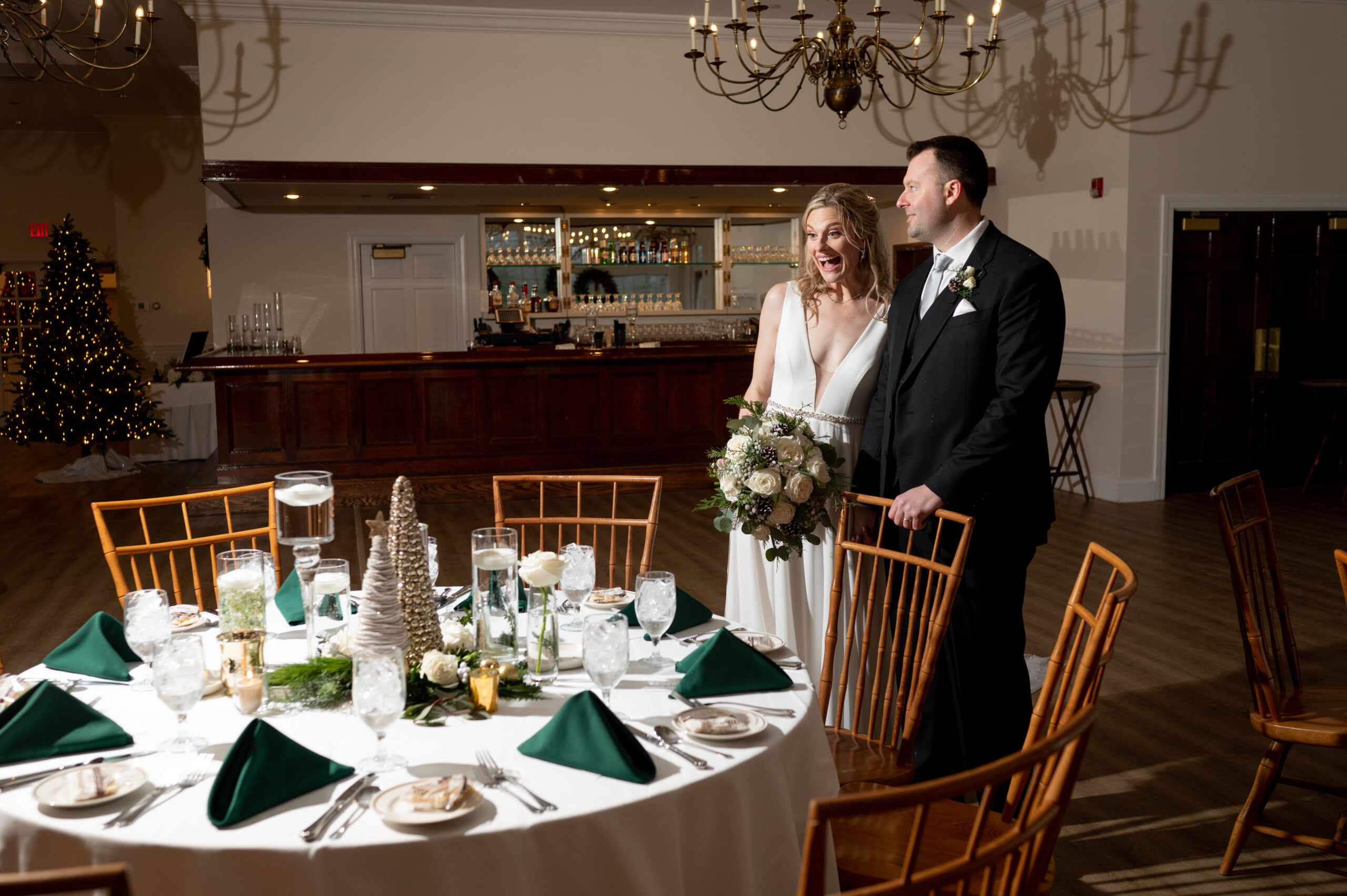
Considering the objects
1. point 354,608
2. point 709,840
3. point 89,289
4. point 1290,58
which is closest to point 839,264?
point 354,608

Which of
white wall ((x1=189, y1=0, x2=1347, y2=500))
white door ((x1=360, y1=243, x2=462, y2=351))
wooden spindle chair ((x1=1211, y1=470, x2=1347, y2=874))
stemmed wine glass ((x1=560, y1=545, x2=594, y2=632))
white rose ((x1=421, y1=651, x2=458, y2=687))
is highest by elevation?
white wall ((x1=189, y1=0, x2=1347, y2=500))

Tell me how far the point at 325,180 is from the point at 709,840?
7.55 metres

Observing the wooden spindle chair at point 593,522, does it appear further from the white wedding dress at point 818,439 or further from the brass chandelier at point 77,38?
the brass chandelier at point 77,38

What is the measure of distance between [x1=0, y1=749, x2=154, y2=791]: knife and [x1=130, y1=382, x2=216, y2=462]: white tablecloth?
977 cm

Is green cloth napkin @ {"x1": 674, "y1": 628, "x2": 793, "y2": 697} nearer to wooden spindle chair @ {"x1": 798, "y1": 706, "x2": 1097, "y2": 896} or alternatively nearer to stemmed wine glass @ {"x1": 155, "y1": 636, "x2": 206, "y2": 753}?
wooden spindle chair @ {"x1": 798, "y1": 706, "x2": 1097, "y2": 896}

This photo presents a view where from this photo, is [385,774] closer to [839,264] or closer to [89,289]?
[839,264]

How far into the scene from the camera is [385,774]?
158cm

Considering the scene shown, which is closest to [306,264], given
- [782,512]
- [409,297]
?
[409,297]

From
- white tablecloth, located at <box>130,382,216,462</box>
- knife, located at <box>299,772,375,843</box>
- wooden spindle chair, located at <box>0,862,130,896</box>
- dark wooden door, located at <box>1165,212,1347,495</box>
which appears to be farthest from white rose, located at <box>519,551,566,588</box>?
white tablecloth, located at <box>130,382,216,462</box>

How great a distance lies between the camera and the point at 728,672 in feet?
6.37

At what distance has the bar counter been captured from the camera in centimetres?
770

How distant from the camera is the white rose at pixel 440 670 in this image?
1.84 metres

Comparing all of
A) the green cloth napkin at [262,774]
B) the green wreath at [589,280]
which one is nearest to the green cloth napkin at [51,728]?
the green cloth napkin at [262,774]

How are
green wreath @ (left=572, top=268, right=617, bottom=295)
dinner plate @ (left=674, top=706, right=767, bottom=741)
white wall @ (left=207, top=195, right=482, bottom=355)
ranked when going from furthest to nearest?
1. green wreath @ (left=572, top=268, right=617, bottom=295)
2. white wall @ (left=207, top=195, right=482, bottom=355)
3. dinner plate @ (left=674, top=706, right=767, bottom=741)
